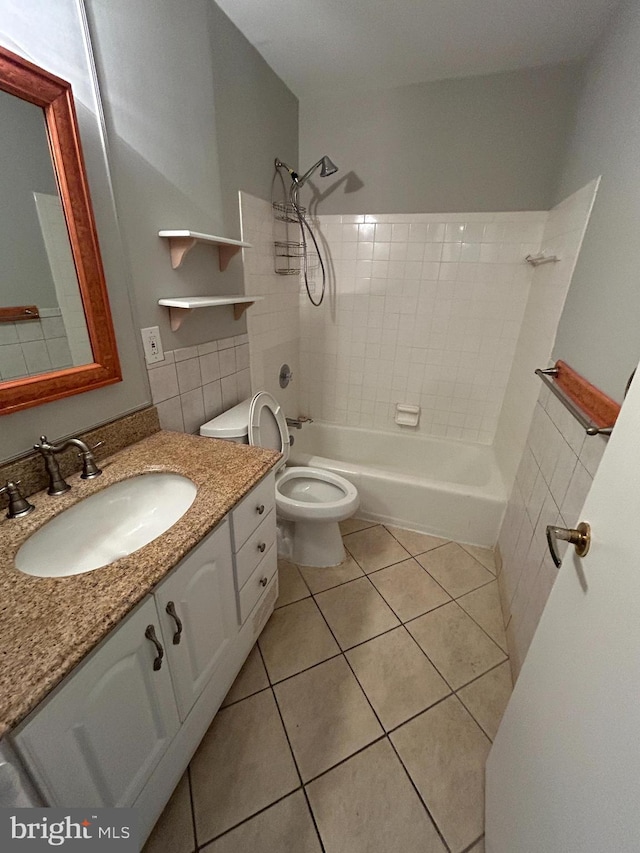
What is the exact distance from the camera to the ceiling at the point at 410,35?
129 centimetres

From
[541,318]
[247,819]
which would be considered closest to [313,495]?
[247,819]

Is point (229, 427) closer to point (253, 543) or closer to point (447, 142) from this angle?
point (253, 543)

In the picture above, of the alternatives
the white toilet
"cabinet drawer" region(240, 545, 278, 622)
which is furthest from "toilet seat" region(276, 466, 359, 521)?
"cabinet drawer" region(240, 545, 278, 622)

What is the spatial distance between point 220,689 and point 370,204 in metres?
2.47

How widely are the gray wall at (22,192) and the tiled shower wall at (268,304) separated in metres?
0.90

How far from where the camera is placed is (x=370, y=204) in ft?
6.85

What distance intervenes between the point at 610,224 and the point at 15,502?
1910 mm

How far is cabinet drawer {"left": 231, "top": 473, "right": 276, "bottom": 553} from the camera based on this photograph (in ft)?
3.37

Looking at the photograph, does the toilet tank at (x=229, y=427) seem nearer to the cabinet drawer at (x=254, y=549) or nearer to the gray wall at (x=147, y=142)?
the gray wall at (x=147, y=142)

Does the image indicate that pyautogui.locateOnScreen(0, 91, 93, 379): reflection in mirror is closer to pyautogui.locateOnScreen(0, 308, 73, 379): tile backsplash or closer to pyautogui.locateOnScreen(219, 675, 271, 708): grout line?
pyautogui.locateOnScreen(0, 308, 73, 379): tile backsplash

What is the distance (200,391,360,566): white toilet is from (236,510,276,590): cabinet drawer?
35 cm

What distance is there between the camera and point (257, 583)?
1.26m

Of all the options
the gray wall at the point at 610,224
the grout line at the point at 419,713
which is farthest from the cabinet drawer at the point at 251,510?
the gray wall at the point at 610,224

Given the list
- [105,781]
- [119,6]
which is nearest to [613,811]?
[105,781]
